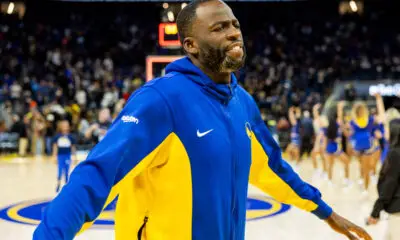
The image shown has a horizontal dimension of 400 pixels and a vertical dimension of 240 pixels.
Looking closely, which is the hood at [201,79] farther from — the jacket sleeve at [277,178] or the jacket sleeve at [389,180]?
the jacket sleeve at [389,180]

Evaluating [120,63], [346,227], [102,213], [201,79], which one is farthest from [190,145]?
[120,63]

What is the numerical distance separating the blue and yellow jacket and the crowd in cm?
1587

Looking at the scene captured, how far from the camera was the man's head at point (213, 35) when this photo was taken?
1873 millimetres

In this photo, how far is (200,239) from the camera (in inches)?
73.7

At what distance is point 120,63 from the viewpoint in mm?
24609

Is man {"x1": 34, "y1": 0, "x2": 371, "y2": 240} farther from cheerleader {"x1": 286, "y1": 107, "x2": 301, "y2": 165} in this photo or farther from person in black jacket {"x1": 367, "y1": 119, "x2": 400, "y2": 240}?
cheerleader {"x1": 286, "y1": 107, "x2": 301, "y2": 165}

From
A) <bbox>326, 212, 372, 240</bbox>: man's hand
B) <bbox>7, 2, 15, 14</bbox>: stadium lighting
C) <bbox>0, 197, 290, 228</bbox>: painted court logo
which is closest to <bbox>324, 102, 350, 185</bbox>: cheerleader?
<bbox>0, 197, 290, 228</bbox>: painted court logo

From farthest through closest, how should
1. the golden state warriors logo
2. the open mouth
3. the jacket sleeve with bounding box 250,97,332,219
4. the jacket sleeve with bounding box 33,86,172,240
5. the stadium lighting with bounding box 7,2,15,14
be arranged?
the stadium lighting with bounding box 7,2,15,14 < the jacket sleeve with bounding box 250,97,332,219 < the golden state warriors logo < the open mouth < the jacket sleeve with bounding box 33,86,172,240

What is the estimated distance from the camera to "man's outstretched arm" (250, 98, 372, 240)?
90.4 inches

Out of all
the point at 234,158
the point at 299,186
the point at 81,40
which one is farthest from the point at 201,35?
the point at 81,40

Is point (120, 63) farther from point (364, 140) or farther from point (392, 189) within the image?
point (392, 189)

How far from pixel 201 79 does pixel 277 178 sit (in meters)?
0.65

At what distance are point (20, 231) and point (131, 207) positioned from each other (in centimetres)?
516

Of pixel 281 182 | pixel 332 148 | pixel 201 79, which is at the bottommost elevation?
pixel 332 148
